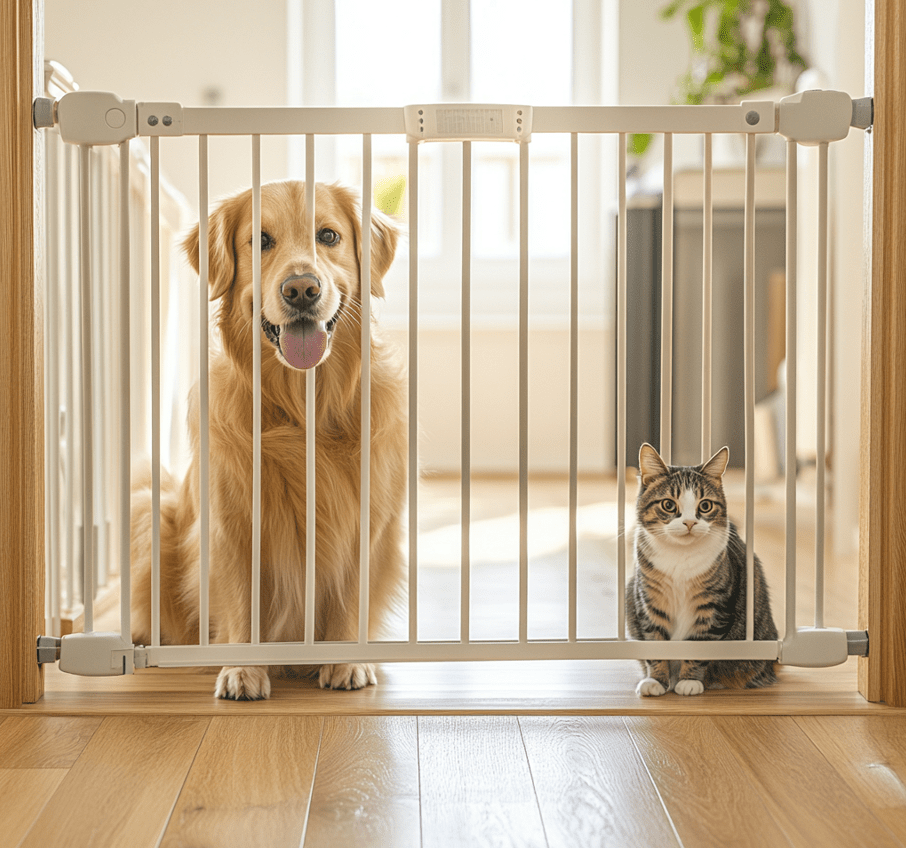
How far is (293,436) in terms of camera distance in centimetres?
140

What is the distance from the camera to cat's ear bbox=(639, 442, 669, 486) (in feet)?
4.34

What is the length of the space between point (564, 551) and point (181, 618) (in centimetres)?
134

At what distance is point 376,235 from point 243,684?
0.72 m

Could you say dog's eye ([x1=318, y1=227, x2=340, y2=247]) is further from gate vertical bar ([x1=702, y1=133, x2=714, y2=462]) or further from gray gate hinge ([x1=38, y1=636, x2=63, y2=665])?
gray gate hinge ([x1=38, y1=636, x2=63, y2=665])

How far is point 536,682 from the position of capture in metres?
1.37

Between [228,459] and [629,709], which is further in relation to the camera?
[228,459]

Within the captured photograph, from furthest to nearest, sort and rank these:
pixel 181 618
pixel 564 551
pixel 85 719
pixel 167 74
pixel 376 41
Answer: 1. pixel 376 41
2. pixel 167 74
3. pixel 564 551
4. pixel 181 618
5. pixel 85 719

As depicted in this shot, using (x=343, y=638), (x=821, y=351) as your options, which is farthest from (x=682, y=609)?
(x=343, y=638)

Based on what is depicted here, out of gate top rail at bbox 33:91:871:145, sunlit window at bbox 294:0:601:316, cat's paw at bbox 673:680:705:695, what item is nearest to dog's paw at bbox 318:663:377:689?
cat's paw at bbox 673:680:705:695

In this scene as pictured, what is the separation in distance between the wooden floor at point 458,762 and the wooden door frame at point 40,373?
0.10 meters

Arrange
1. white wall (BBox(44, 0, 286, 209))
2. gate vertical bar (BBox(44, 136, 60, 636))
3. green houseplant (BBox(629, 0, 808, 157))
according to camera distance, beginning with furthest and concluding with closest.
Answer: white wall (BBox(44, 0, 286, 209)), green houseplant (BBox(629, 0, 808, 157)), gate vertical bar (BBox(44, 136, 60, 636))

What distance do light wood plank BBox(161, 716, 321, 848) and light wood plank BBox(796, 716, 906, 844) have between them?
0.59 metres

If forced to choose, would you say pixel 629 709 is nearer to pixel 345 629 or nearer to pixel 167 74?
pixel 345 629

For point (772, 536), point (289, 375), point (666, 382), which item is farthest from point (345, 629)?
point (772, 536)
